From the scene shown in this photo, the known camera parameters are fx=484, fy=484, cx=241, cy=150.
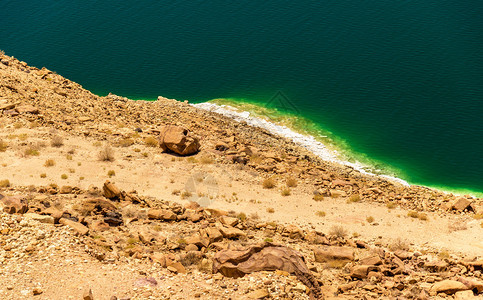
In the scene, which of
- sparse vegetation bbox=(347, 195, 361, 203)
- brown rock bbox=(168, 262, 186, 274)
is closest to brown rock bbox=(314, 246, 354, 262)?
brown rock bbox=(168, 262, 186, 274)

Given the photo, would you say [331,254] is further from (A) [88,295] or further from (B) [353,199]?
(A) [88,295]

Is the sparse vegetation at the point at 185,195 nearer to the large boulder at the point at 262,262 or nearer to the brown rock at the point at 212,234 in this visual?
the brown rock at the point at 212,234

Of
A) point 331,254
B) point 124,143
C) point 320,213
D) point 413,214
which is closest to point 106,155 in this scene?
point 124,143

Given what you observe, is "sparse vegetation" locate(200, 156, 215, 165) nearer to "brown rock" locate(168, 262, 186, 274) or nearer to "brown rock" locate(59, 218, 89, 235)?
"brown rock" locate(59, 218, 89, 235)

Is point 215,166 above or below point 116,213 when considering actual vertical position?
above

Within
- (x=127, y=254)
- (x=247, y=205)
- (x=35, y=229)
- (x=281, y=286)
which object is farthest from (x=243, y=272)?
(x=247, y=205)

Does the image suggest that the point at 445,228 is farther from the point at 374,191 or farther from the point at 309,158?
the point at 309,158
